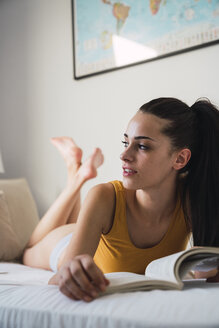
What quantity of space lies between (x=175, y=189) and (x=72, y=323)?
2.57 feet

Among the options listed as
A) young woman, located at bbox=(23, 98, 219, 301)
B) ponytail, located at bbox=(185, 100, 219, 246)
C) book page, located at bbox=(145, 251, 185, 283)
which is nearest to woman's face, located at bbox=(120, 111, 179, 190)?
young woman, located at bbox=(23, 98, 219, 301)

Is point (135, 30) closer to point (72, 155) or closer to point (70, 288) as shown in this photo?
point (72, 155)

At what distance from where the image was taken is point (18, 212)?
2.04m

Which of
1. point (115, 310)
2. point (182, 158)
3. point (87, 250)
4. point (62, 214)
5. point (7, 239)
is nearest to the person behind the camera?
point (115, 310)

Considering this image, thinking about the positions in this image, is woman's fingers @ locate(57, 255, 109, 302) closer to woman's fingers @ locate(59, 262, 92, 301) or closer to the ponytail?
woman's fingers @ locate(59, 262, 92, 301)

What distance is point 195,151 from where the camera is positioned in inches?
51.3

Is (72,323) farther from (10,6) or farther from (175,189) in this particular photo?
(10,6)

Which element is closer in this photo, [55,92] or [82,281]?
[82,281]

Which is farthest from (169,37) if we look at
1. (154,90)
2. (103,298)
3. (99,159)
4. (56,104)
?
(103,298)

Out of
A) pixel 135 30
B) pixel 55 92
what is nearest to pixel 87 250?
pixel 135 30

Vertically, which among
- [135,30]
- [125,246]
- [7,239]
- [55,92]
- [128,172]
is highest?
[135,30]

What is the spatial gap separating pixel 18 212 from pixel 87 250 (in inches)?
43.3

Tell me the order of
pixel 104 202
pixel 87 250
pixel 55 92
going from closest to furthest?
pixel 87 250
pixel 104 202
pixel 55 92

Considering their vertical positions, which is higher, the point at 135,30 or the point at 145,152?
the point at 135,30
